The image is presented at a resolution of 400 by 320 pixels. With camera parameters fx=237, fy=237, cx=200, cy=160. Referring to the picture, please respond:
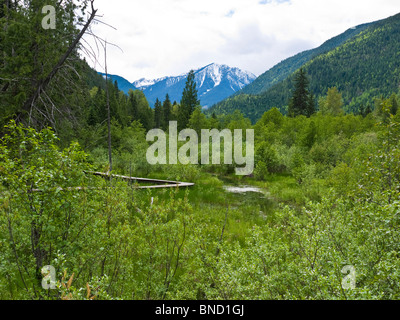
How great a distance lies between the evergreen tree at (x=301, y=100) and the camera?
4459 centimetres

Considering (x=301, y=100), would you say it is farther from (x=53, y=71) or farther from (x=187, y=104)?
(x=53, y=71)

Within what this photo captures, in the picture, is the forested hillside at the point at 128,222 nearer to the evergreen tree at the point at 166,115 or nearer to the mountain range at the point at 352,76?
the evergreen tree at the point at 166,115

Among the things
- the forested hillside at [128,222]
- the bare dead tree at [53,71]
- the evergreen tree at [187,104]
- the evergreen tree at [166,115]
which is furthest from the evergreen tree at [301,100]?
the bare dead tree at [53,71]

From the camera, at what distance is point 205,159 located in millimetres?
27641

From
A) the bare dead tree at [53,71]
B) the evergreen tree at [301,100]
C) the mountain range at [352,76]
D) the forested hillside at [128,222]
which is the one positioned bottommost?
the forested hillside at [128,222]

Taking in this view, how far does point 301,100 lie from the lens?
46000mm

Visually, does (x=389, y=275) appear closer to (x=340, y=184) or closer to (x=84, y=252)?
(x=84, y=252)

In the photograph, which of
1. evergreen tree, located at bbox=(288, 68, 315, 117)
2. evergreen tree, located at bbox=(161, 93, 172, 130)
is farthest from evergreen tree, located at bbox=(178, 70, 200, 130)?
evergreen tree, located at bbox=(288, 68, 315, 117)

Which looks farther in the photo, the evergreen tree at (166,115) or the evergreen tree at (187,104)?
the evergreen tree at (166,115)

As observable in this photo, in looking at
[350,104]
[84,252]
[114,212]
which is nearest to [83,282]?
[84,252]

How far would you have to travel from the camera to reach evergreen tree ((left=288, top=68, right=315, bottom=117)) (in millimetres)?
44594

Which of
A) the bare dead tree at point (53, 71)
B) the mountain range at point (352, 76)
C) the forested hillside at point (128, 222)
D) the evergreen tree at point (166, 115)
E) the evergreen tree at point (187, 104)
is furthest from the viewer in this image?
the mountain range at point (352, 76)

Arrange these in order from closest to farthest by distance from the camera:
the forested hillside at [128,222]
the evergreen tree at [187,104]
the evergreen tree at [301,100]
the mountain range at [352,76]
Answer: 1. the forested hillside at [128,222]
2. the evergreen tree at [301,100]
3. the evergreen tree at [187,104]
4. the mountain range at [352,76]

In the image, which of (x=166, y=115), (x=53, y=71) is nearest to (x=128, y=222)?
(x=53, y=71)
